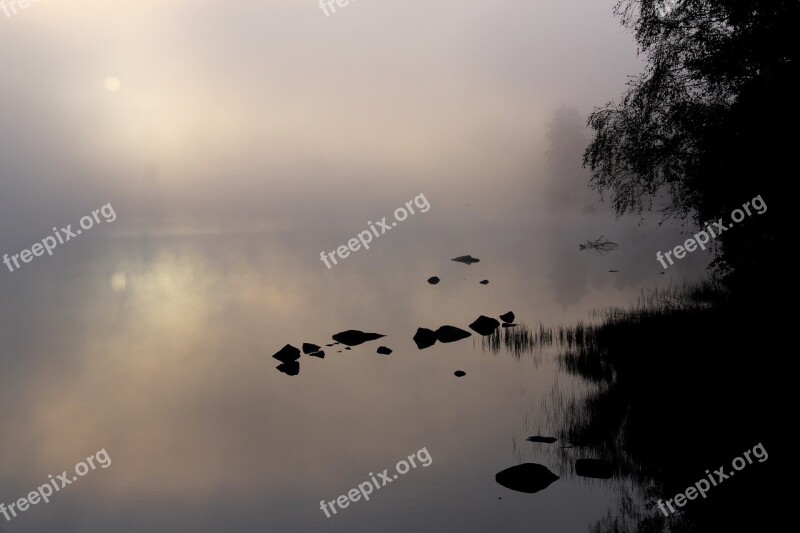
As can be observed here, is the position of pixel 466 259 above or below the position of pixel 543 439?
above

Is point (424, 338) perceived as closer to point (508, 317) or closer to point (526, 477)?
point (508, 317)

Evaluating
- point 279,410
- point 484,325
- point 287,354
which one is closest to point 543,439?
point 279,410

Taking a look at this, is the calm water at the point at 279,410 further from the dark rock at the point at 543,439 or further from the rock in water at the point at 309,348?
the rock in water at the point at 309,348

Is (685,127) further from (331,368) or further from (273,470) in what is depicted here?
(273,470)

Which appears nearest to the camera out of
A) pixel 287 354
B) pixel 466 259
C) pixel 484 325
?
pixel 287 354

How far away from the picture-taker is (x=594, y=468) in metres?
13.0

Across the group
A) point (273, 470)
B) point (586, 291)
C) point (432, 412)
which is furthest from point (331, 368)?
point (586, 291)

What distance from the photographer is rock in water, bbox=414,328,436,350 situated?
2805 centimetres

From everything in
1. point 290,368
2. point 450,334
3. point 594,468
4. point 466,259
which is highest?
point 466,259

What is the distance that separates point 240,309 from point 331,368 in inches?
693

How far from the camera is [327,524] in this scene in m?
11.8

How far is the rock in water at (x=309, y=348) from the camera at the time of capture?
90.4 ft

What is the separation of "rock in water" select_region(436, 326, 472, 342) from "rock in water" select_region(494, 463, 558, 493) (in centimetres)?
1541

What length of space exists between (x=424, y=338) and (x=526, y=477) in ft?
52.9
